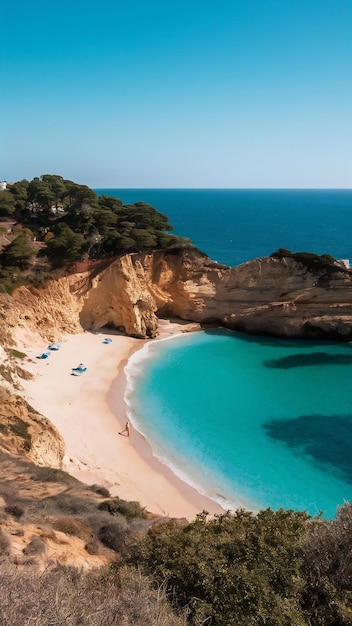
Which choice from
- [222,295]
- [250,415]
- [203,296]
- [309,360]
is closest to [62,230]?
[203,296]

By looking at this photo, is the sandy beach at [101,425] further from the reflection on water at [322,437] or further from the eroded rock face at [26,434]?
the reflection on water at [322,437]

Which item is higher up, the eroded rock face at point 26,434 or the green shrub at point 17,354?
the eroded rock face at point 26,434

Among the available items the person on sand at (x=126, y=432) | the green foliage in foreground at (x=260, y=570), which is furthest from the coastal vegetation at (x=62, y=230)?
the green foliage in foreground at (x=260, y=570)

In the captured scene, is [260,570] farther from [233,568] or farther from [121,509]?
[121,509]

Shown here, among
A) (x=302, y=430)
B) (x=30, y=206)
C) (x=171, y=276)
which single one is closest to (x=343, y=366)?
(x=302, y=430)

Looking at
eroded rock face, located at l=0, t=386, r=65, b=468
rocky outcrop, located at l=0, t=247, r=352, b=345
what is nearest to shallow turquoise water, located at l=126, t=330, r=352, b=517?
rocky outcrop, located at l=0, t=247, r=352, b=345
